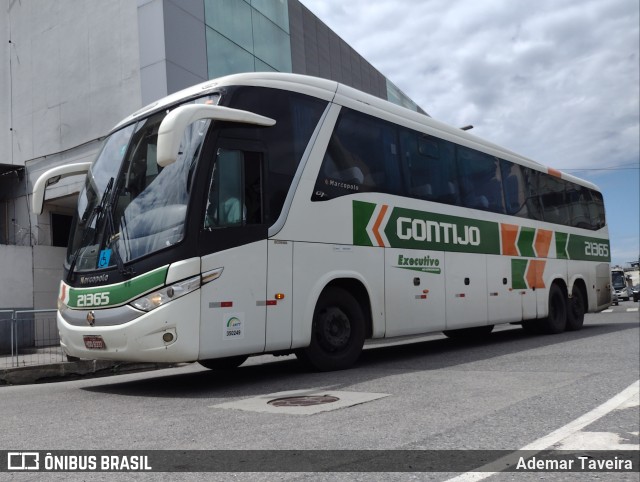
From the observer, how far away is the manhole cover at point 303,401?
5754 mm

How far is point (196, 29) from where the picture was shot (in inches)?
754

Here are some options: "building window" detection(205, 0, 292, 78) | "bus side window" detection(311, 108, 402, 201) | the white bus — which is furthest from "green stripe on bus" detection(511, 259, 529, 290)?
"building window" detection(205, 0, 292, 78)

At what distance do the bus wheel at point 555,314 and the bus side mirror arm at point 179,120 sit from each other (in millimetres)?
9827

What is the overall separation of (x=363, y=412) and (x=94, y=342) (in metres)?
3.39

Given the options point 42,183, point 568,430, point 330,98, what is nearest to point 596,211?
point 330,98

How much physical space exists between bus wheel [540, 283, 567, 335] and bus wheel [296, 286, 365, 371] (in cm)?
727

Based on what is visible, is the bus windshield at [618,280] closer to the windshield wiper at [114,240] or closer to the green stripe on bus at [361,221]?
the green stripe on bus at [361,221]

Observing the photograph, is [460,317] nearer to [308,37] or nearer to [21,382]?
[21,382]

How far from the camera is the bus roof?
24.7ft

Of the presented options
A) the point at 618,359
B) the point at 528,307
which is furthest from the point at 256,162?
the point at 528,307

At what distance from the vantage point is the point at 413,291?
960 cm

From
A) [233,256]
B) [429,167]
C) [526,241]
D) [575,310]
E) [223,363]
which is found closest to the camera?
[233,256]

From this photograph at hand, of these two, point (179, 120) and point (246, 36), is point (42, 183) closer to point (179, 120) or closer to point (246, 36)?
point (179, 120)

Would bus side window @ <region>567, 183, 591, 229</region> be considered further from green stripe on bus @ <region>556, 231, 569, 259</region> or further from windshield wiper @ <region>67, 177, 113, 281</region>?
windshield wiper @ <region>67, 177, 113, 281</region>
